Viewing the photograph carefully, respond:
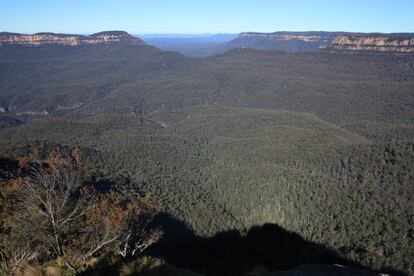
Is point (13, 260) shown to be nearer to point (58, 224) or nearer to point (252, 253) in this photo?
point (58, 224)

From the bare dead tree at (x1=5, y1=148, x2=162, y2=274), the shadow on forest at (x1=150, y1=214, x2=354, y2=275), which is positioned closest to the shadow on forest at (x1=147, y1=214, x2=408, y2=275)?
the shadow on forest at (x1=150, y1=214, x2=354, y2=275)

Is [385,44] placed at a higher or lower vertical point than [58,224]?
higher

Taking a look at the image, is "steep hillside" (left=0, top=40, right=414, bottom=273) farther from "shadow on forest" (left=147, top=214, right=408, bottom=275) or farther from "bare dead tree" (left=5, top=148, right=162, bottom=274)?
"bare dead tree" (left=5, top=148, right=162, bottom=274)

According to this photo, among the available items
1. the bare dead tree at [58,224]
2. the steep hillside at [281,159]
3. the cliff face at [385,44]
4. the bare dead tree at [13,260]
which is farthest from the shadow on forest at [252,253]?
the cliff face at [385,44]

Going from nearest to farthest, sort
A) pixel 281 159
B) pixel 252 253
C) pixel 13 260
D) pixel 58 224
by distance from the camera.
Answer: pixel 13 260 → pixel 58 224 → pixel 252 253 → pixel 281 159

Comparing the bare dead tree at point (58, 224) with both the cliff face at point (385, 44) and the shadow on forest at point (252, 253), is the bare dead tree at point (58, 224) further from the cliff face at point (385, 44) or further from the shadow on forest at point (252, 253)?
the cliff face at point (385, 44)

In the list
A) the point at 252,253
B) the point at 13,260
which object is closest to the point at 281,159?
the point at 252,253

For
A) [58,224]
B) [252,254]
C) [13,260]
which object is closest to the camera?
[13,260]

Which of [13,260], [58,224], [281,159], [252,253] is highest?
[58,224]

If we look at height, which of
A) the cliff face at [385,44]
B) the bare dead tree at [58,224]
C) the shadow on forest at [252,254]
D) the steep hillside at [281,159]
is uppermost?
the cliff face at [385,44]

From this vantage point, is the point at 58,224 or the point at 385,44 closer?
the point at 58,224

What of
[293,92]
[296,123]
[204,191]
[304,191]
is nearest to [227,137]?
[296,123]

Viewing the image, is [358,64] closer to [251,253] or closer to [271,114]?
[271,114]
